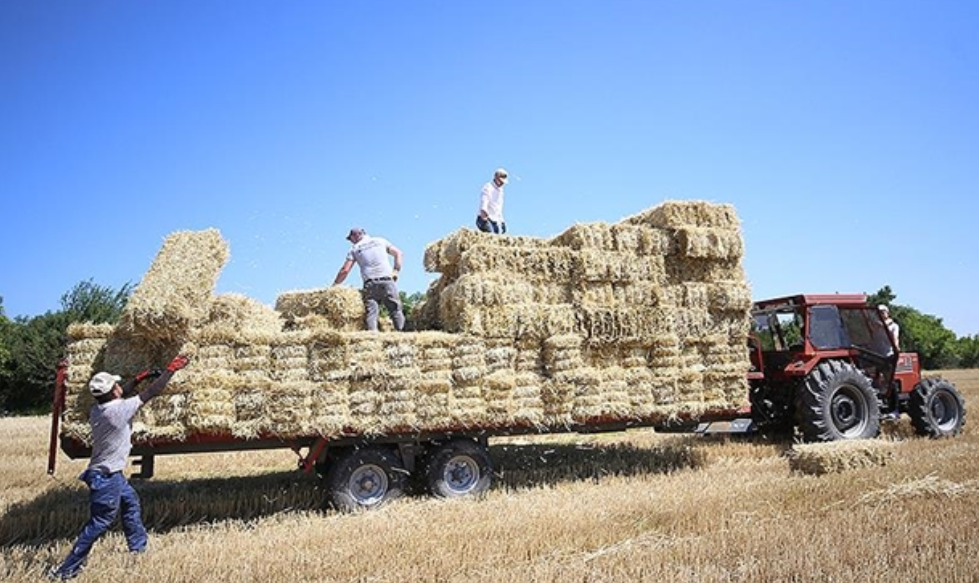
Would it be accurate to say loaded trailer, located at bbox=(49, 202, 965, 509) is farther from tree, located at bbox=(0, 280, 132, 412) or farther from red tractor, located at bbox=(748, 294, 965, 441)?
tree, located at bbox=(0, 280, 132, 412)

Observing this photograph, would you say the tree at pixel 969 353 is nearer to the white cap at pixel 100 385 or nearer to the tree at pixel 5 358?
the white cap at pixel 100 385

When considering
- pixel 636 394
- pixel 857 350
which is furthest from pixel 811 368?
pixel 636 394

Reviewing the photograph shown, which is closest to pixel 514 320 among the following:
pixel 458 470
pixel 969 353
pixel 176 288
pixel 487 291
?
pixel 487 291

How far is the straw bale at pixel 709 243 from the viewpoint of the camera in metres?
9.76

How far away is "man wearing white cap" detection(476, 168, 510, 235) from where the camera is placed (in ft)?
37.7

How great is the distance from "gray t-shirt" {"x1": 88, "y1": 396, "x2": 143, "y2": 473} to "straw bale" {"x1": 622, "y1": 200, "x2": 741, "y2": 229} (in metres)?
7.14

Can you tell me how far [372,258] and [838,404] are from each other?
7798 mm

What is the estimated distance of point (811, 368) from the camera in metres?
11.1

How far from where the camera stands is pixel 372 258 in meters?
9.47

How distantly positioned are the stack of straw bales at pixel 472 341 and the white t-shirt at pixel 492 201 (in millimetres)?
1856

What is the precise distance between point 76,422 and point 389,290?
157 inches

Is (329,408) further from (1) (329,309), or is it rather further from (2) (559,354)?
(2) (559,354)

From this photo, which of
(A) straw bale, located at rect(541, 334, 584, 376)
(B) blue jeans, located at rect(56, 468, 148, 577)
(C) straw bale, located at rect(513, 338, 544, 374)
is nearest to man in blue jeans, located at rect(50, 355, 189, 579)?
(B) blue jeans, located at rect(56, 468, 148, 577)

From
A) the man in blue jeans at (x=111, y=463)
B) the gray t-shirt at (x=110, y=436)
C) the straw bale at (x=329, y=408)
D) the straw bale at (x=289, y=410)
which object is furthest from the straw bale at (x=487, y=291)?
the gray t-shirt at (x=110, y=436)
